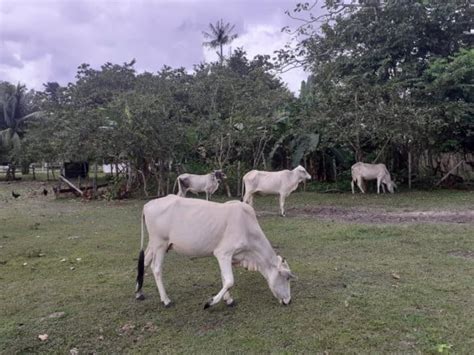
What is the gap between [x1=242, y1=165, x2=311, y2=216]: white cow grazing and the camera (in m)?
12.9

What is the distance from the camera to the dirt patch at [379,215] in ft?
34.5

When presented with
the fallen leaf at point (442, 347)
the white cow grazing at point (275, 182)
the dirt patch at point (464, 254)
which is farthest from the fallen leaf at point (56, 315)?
the white cow grazing at point (275, 182)

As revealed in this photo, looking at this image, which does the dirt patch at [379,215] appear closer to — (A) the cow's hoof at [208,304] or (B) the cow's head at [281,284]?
(B) the cow's head at [281,284]

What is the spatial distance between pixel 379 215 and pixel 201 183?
6.57 metres

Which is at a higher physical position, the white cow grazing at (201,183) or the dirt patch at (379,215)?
the white cow grazing at (201,183)

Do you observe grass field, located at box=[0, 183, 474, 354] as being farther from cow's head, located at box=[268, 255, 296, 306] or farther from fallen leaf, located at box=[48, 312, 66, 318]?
cow's head, located at box=[268, 255, 296, 306]

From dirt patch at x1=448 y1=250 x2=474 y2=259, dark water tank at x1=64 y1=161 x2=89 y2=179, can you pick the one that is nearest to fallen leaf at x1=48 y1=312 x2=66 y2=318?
dirt patch at x1=448 y1=250 x2=474 y2=259

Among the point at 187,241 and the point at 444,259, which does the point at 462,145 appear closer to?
the point at 444,259

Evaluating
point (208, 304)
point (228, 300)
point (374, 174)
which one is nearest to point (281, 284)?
point (228, 300)

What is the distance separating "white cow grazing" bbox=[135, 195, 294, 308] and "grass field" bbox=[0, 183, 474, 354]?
0.36m

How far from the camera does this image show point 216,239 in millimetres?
5176

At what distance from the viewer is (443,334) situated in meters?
4.24

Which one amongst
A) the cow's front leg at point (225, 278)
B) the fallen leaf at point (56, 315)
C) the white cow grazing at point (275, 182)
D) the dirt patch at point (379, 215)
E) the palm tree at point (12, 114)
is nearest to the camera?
the cow's front leg at point (225, 278)

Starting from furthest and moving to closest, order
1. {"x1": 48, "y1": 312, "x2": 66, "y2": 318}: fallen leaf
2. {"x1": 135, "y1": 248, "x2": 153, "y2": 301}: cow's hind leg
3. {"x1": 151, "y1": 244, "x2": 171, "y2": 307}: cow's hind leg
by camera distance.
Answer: {"x1": 135, "y1": 248, "x2": 153, "y2": 301}: cow's hind leg
{"x1": 151, "y1": 244, "x2": 171, "y2": 307}: cow's hind leg
{"x1": 48, "y1": 312, "x2": 66, "y2": 318}: fallen leaf
